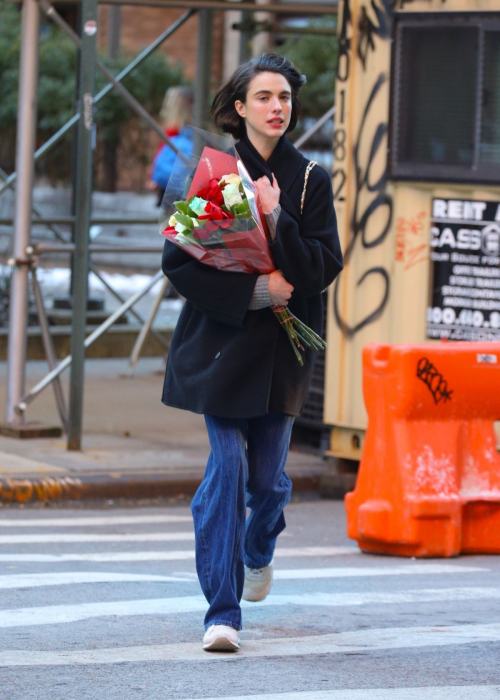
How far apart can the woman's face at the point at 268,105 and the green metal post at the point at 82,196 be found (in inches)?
159

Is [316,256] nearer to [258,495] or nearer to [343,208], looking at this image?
[258,495]

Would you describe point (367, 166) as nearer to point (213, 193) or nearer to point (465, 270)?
point (465, 270)

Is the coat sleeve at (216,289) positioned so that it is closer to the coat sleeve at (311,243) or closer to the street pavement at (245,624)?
the coat sleeve at (311,243)

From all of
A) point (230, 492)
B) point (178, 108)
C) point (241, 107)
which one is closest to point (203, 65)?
point (178, 108)

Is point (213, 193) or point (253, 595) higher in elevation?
point (213, 193)

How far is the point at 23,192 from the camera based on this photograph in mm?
9203

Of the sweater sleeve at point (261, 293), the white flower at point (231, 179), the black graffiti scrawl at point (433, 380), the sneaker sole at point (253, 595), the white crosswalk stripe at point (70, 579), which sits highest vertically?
the white flower at point (231, 179)

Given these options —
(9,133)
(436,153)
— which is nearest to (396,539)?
(436,153)

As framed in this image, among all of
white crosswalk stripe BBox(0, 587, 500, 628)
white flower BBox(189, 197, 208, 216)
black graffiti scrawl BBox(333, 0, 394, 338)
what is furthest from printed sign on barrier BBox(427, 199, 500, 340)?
white flower BBox(189, 197, 208, 216)

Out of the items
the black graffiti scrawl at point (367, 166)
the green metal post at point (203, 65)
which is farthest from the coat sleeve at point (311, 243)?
the green metal post at point (203, 65)

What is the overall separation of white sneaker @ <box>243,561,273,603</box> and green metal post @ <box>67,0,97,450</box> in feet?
12.0

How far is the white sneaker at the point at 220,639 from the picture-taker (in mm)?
4617

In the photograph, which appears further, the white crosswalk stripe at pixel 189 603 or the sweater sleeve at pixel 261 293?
the white crosswalk stripe at pixel 189 603

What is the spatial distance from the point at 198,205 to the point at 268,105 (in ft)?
1.49
